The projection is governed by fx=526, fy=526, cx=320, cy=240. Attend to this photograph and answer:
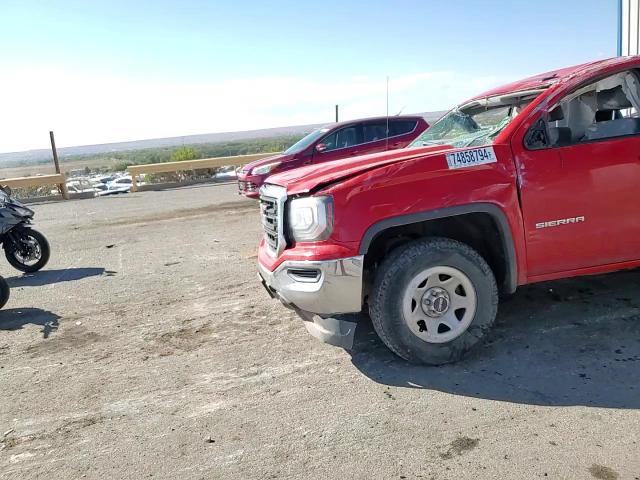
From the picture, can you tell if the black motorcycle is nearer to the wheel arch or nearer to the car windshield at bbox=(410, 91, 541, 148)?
the car windshield at bbox=(410, 91, 541, 148)

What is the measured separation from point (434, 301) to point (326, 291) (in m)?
0.78

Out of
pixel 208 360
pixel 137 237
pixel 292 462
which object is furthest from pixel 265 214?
pixel 137 237

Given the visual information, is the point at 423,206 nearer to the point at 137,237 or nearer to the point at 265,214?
the point at 265,214

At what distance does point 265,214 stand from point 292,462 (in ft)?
6.88

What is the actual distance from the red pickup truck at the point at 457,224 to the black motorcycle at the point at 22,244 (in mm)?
5082

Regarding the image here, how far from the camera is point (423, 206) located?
3.56m

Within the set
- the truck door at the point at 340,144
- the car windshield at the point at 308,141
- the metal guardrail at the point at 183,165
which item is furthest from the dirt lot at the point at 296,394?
the metal guardrail at the point at 183,165

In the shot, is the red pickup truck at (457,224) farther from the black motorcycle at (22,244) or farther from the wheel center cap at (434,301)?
the black motorcycle at (22,244)

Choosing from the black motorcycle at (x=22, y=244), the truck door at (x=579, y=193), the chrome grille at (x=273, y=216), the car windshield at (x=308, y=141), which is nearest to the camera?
the truck door at (x=579, y=193)

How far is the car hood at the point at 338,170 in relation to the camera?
3.65m

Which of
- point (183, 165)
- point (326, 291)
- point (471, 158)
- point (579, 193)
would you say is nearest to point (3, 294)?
point (326, 291)

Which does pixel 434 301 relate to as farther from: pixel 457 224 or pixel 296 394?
pixel 296 394

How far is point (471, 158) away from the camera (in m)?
3.64

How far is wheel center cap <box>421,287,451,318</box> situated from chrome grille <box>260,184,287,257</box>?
3.54ft
